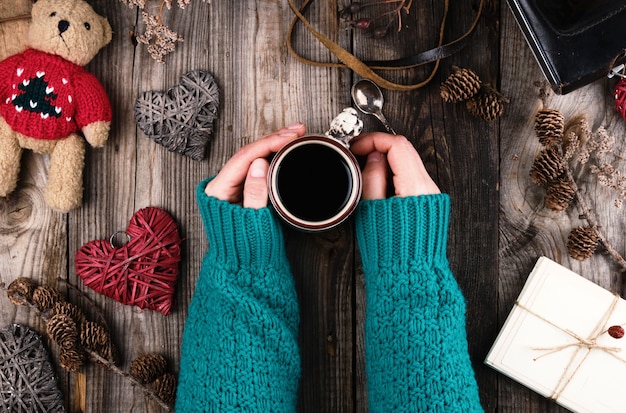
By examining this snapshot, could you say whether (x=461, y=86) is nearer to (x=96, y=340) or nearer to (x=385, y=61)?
(x=385, y=61)

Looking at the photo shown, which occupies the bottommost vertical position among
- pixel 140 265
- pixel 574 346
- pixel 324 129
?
pixel 574 346

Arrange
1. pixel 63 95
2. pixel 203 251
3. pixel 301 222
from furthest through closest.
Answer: pixel 203 251 < pixel 63 95 < pixel 301 222

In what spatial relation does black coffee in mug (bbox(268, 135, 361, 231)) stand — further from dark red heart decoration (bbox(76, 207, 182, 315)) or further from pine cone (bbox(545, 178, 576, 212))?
pine cone (bbox(545, 178, 576, 212))

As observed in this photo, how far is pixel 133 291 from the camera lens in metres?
1.03

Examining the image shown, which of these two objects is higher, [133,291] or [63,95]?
[63,95]

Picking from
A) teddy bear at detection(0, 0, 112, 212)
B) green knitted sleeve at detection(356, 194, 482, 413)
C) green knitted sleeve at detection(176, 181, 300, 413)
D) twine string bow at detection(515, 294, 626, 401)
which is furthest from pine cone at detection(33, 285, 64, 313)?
twine string bow at detection(515, 294, 626, 401)

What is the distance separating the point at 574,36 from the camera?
2.98 ft

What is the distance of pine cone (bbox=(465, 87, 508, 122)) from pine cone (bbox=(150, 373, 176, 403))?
745 mm

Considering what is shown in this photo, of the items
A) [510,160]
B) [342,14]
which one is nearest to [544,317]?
[510,160]

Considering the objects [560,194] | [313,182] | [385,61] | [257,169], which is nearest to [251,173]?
[257,169]

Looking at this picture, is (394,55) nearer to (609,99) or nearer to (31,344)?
(609,99)

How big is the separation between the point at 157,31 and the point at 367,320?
65 centimetres

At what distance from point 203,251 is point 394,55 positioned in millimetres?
514

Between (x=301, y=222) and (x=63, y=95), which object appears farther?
(x=63, y=95)
